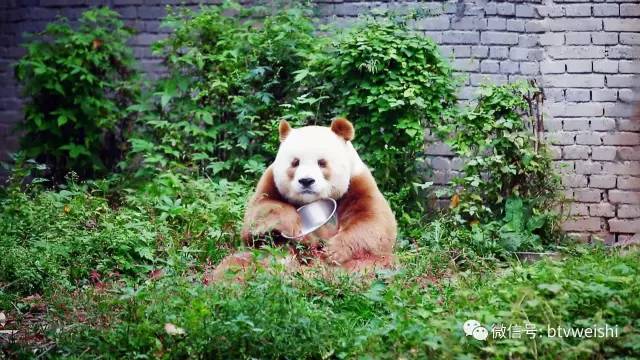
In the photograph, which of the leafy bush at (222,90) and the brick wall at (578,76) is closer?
the brick wall at (578,76)

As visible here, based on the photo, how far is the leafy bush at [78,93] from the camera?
717 cm

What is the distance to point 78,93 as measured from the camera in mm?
7254

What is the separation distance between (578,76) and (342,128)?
280 centimetres

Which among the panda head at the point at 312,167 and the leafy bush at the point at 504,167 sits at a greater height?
the panda head at the point at 312,167

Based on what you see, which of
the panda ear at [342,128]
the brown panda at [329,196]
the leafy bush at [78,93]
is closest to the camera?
the brown panda at [329,196]

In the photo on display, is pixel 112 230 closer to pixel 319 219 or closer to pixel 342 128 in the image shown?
pixel 319 219

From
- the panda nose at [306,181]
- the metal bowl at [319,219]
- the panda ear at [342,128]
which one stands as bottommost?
the metal bowl at [319,219]

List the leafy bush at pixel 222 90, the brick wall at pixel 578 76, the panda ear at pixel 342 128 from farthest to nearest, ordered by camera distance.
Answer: the leafy bush at pixel 222 90 → the brick wall at pixel 578 76 → the panda ear at pixel 342 128

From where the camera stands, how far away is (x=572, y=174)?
6594 millimetres

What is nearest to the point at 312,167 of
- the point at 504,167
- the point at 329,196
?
the point at 329,196

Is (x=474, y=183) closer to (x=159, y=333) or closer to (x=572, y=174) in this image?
(x=572, y=174)

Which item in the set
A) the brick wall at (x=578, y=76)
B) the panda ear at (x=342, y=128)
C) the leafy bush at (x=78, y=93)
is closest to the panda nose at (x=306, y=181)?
the panda ear at (x=342, y=128)

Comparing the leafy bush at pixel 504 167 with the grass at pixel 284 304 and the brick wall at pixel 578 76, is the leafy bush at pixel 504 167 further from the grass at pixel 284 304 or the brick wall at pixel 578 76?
the grass at pixel 284 304

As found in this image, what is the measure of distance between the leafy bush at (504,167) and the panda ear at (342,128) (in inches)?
66.1
